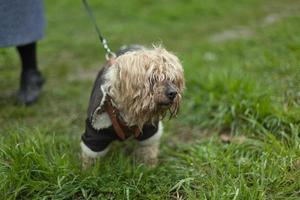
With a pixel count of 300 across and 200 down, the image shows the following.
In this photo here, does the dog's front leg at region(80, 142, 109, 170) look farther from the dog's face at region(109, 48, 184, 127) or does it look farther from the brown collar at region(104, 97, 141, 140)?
the dog's face at region(109, 48, 184, 127)

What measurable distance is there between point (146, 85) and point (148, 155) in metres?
0.74

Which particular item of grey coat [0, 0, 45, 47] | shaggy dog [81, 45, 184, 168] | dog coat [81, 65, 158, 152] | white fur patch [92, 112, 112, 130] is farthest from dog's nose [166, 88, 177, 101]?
grey coat [0, 0, 45, 47]

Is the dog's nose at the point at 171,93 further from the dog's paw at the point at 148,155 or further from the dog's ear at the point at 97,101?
the dog's paw at the point at 148,155

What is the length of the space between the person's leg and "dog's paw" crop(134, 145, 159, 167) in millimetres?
1577

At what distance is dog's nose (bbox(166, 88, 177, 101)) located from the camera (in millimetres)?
2854

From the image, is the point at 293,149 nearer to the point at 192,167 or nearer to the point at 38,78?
the point at 192,167

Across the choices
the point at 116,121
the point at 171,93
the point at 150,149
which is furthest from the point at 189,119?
the point at 171,93

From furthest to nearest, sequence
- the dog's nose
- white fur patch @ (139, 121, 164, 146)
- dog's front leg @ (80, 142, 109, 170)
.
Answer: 1. white fur patch @ (139, 121, 164, 146)
2. dog's front leg @ (80, 142, 109, 170)
3. the dog's nose

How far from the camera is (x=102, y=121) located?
3.10m

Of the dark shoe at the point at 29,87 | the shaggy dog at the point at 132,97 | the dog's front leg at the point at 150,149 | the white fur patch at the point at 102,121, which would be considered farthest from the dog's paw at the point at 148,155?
the dark shoe at the point at 29,87

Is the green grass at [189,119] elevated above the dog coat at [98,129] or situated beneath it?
situated beneath

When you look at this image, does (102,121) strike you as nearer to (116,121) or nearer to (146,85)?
(116,121)

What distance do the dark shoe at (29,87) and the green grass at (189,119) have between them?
10 cm

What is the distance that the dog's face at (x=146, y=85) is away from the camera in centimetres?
288
